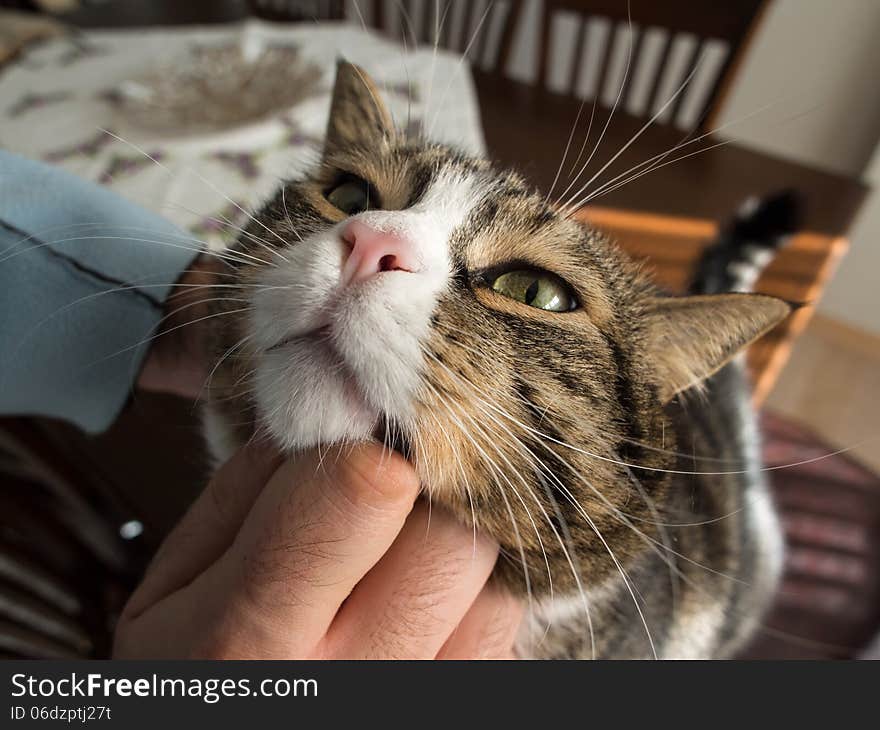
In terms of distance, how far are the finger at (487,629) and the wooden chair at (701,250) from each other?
0.77 meters

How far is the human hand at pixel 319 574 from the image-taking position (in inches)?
14.3

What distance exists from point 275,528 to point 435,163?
33 cm

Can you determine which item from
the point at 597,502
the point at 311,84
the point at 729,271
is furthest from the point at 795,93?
the point at 597,502

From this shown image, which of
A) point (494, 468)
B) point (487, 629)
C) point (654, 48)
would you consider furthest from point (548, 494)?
point (654, 48)

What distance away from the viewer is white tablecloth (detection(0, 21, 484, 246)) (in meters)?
0.94

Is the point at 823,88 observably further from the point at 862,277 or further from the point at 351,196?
the point at 351,196

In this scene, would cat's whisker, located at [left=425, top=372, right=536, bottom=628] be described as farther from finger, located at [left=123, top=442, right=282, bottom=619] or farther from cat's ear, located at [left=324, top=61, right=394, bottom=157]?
cat's ear, located at [left=324, top=61, right=394, bottom=157]

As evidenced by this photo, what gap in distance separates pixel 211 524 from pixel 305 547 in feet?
0.42

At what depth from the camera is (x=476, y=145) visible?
3.57 ft

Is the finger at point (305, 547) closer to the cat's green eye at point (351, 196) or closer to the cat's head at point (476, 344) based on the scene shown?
the cat's head at point (476, 344)

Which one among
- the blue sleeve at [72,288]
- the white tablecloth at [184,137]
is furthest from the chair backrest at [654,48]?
the blue sleeve at [72,288]

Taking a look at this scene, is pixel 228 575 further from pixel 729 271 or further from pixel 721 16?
pixel 721 16

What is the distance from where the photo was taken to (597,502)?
1.38 ft

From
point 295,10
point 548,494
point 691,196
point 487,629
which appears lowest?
point 487,629
